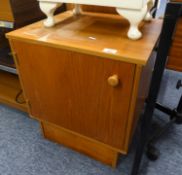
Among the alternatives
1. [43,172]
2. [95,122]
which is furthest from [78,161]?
[95,122]

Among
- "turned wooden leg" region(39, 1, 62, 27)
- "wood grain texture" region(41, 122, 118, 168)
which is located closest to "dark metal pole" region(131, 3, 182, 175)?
"wood grain texture" region(41, 122, 118, 168)

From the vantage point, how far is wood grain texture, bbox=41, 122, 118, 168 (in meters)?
1.00

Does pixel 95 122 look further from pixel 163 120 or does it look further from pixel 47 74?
pixel 163 120

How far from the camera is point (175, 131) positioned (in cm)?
125

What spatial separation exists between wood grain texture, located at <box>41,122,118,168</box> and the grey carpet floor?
0.03 metres

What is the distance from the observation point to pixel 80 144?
3.55ft

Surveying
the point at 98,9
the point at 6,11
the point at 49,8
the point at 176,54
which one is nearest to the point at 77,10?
the point at 98,9

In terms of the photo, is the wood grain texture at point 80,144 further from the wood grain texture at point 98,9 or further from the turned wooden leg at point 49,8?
the wood grain texture at point 98,9

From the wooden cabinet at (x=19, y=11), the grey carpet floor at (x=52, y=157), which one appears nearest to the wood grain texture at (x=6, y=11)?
the wooden cabinet at (x=19, y=11)

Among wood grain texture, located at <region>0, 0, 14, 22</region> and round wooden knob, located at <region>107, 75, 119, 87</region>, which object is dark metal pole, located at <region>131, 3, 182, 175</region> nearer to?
round wooden knob, located at <region>107, 75, 119, 87</region>

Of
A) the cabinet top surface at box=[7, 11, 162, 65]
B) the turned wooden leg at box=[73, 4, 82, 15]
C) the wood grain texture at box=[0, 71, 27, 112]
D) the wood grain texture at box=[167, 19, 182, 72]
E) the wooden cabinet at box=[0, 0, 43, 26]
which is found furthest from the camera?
the wood grain texture at box=[167, 19, 182, 72]

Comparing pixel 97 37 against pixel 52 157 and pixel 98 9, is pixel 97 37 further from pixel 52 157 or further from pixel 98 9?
pixel 52 157

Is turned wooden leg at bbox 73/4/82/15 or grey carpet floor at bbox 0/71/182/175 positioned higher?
turned wooden leg at bbox 73/4/82/15

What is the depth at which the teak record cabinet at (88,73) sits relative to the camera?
641 mm
